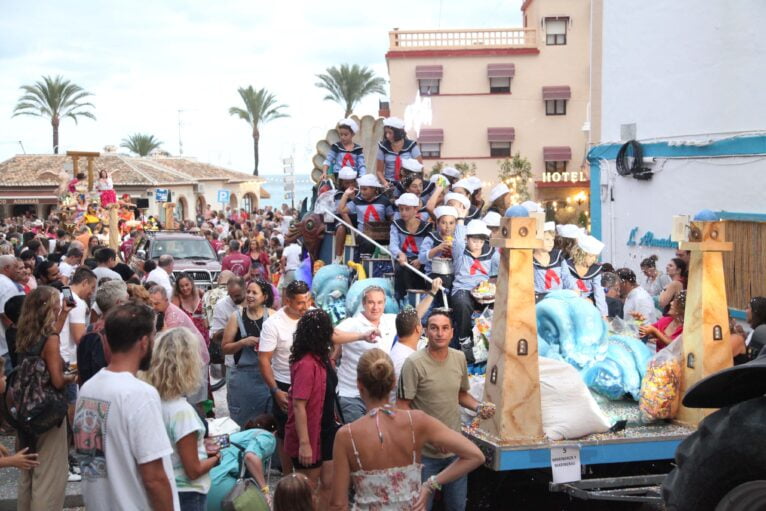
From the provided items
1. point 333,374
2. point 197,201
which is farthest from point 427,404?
point 197,201

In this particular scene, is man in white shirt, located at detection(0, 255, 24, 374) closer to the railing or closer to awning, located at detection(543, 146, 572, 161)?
the railing

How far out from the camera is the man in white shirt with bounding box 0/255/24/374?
9672 millimetres

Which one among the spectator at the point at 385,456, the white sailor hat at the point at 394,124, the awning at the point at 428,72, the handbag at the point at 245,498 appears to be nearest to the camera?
the spectator at the point at 385,456

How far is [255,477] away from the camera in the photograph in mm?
6746

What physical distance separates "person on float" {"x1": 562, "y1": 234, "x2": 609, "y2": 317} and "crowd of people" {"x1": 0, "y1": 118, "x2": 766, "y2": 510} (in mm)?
17

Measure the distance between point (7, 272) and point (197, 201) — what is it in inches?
2236

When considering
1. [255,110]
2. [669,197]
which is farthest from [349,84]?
[669,197]

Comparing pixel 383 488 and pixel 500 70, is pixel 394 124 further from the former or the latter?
pixel 500 70

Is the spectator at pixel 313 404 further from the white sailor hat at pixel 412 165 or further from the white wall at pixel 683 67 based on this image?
the white wall at pixel 683 67

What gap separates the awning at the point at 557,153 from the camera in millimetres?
50875

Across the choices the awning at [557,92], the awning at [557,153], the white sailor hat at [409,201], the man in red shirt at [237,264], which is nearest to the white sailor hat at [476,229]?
the white sailor hat at [409,201]

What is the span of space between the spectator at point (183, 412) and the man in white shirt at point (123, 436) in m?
0.46

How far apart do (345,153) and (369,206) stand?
1.95 metres

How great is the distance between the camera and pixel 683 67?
1688cm
